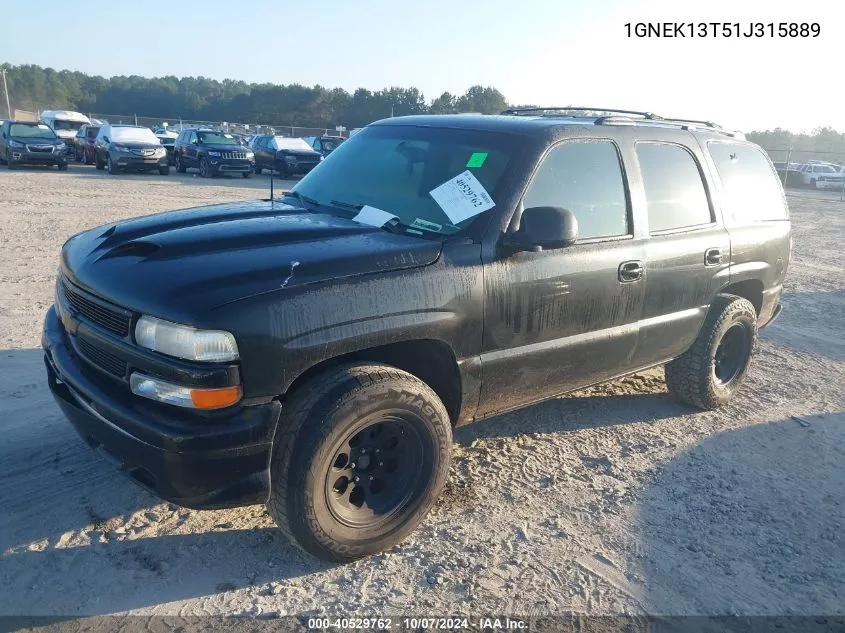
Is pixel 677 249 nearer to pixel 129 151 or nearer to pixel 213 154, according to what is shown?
pixel 213 154

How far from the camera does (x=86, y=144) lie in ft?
84.0

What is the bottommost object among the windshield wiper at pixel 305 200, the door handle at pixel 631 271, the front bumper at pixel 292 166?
the front bumper at pixel 292 166

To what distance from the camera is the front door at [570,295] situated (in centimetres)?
333

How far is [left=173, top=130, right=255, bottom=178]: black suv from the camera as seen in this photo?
2264cm

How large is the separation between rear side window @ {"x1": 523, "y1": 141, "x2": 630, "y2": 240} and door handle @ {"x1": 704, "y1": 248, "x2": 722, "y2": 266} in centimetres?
84

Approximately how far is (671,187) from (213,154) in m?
20.6

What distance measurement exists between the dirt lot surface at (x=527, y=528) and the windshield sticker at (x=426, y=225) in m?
1.40

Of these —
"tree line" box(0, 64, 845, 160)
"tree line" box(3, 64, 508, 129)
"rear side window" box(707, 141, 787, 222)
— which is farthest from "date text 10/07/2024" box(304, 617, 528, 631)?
"tree line" box(3, 64, 508, 129)

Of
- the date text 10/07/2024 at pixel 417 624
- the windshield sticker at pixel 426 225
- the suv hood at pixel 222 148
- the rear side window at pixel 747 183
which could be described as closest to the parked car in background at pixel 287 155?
the suv hood at pixel 222 148

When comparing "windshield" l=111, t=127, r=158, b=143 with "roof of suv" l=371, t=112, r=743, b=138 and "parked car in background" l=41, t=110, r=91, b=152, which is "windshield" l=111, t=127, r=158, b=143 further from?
"roof of suv" l=371, t=112, r=743, b=138

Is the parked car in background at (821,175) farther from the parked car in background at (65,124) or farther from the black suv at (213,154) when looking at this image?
the parked car in background at (65,124)

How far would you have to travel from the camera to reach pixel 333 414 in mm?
2723

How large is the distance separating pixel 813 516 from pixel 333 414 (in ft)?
8.73


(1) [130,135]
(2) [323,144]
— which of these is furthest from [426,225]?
(2) [323,144]
